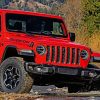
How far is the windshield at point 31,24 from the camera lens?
43.8ft

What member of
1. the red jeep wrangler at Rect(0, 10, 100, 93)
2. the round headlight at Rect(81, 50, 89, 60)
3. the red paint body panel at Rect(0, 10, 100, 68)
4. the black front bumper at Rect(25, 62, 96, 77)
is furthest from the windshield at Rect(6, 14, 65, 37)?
the black front bumper at Rect(25, 62, 96, 77)

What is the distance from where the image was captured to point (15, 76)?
39.7ft

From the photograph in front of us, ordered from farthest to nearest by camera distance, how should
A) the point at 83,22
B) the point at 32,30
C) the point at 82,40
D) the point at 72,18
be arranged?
the point at 72,18 < the point at 83,22 < the point at 82,40 < the point at 32,30

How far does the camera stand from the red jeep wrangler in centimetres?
1192

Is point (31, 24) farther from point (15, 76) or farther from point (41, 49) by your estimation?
point (15, 76)

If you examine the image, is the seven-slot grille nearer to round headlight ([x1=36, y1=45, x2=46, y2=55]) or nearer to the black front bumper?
round headlight ([x1=36, y1=45, x2=46, y2=55])

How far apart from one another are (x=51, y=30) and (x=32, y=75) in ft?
7.47

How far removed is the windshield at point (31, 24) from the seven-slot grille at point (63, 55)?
1.30 m

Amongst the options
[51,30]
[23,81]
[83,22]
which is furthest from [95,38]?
[23,81]

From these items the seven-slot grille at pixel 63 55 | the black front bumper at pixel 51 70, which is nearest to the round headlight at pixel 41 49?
the seven-slot grille at pixel 63 55

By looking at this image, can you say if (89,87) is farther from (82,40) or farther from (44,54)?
(82,40)

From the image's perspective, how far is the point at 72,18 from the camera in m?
61.0

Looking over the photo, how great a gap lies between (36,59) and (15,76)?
1.97 feet

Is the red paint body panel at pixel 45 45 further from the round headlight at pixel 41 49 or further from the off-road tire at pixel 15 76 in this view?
the off-road tire at pixel 15 76
